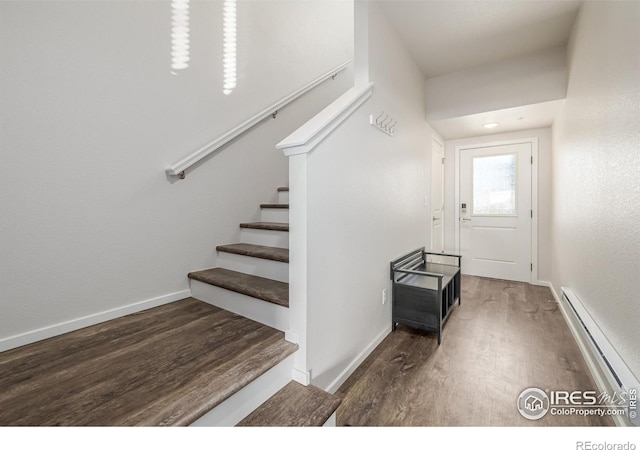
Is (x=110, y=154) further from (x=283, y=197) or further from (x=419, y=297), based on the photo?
(x=419, y=297)

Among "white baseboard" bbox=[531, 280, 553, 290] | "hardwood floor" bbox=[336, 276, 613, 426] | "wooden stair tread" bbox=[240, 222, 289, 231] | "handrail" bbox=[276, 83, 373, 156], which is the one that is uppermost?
"handrail" bbox=[276, 83, 373, 156]

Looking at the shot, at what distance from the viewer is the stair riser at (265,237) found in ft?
6.76

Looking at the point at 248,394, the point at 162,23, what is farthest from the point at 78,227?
the point at 162,23

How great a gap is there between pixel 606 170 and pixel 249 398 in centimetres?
215

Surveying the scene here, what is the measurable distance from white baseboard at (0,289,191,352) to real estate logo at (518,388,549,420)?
2.17 m

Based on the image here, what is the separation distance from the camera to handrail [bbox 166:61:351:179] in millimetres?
1879

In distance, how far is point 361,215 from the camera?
1.86 metres

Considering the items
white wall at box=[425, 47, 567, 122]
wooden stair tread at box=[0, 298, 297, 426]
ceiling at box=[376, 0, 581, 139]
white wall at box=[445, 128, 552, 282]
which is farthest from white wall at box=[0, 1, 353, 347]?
white wall at box=[445, 128, 552, 282]

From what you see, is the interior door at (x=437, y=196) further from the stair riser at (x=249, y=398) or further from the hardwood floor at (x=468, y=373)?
the stair riser at (x=249, y=398)

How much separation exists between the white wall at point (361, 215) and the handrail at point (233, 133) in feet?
3.16

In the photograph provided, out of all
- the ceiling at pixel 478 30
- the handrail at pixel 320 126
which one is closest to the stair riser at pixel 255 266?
the handrail at pixel 320 126

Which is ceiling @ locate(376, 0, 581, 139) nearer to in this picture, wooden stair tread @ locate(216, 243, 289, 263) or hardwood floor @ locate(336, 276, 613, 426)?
wooden stair tread @ locate(216, 243, 289, 263)

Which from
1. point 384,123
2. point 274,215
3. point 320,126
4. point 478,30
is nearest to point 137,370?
point 320,126

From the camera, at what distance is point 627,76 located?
4.20ft
